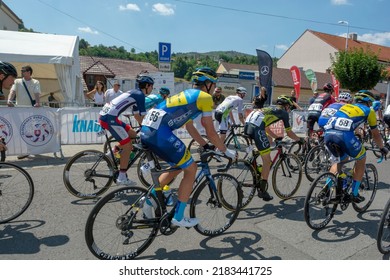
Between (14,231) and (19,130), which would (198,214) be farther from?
(19,130)

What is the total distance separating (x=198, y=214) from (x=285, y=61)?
190 feet

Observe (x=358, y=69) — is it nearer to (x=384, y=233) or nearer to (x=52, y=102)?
(x=52, y=102)

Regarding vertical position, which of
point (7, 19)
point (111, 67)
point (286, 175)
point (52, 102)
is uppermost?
point (7, 19)

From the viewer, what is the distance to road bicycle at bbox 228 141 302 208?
4.65m

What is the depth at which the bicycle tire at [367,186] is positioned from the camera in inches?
189

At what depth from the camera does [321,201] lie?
4137 millimetres

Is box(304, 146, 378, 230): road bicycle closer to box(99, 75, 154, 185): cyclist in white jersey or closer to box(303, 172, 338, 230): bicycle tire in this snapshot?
box(303, 172, 338, 230): bicycle tire

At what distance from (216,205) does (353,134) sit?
2280 millimetres

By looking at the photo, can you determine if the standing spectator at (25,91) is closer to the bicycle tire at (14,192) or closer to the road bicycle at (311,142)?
the bicycle tire at (14,192)

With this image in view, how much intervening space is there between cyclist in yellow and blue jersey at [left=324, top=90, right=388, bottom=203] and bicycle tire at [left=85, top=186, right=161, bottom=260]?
2.80m

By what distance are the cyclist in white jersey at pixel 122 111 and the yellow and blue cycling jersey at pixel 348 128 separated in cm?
294

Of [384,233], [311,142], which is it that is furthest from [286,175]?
[311,142]

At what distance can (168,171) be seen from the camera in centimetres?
332

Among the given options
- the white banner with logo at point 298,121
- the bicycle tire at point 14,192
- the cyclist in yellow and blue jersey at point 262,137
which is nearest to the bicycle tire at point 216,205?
the cyclist in yellow and blue jersey at point 262,137
